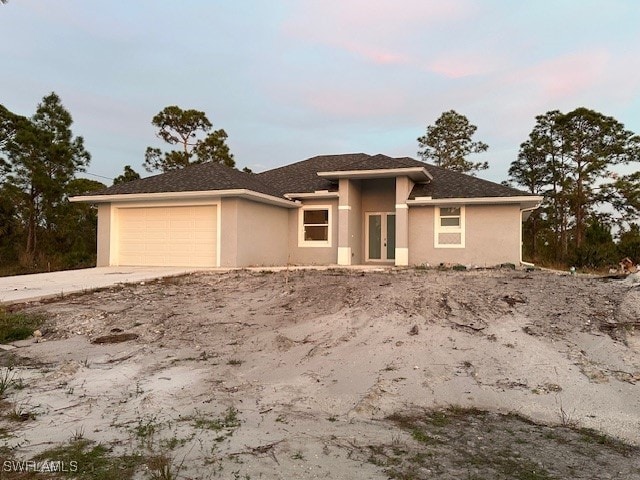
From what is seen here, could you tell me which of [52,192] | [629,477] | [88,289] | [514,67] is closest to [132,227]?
[88,289]

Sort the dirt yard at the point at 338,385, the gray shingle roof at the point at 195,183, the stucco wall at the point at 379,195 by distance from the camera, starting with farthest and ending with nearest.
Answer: the stucco wall at the point at 379,195, the gray shingle roof at the point at 195,183, the dirt yard at the point at 338,385

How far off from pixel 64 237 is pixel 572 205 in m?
31.0

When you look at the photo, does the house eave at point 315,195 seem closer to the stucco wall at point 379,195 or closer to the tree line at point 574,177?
the stucco wall at point 379,195

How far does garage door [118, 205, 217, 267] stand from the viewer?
15.5 meters

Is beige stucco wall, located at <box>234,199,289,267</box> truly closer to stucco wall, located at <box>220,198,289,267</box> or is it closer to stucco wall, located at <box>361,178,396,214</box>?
stucco wall, located at <box>220,198,289,267</box>

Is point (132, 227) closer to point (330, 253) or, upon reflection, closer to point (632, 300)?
point (330, 253)

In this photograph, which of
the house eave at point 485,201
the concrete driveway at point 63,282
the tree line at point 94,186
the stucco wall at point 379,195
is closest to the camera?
the concrete driveway at point 63,282

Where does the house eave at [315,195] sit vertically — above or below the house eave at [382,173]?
below

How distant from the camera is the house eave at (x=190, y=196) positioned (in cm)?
1473

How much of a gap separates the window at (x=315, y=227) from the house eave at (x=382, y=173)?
68.1 inches

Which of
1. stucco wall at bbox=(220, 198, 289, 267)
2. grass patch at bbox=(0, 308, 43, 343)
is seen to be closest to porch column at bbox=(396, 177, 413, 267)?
stucco wall at bbox=(220, 198, 289, 267)

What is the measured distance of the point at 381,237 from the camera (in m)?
18.5

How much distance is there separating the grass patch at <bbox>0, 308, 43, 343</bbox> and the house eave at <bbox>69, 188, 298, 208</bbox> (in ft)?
24.8

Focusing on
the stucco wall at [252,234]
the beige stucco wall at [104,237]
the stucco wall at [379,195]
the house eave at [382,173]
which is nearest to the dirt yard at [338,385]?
the stucco wall at [252,234]
